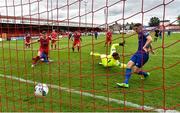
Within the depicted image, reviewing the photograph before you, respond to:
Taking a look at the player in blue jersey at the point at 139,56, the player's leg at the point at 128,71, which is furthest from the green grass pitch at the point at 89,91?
the player in blue jersey at the point at 139,56

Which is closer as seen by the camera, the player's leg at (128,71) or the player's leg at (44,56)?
the player's leg at (128,71)

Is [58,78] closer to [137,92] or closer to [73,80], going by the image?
[73,80]

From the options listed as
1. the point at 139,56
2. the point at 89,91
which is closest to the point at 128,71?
the point at 139,56

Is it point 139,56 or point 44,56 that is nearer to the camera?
point 139,56

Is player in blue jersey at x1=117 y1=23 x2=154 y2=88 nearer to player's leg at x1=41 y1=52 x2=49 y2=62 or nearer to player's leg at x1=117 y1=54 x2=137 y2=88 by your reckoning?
player's leg at x1=117 y1=54 x2=137 y2=88

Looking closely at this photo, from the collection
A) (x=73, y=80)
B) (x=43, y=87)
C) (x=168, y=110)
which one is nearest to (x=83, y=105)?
(x=43, y=87)

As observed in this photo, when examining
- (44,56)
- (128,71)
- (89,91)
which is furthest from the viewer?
(44,56)

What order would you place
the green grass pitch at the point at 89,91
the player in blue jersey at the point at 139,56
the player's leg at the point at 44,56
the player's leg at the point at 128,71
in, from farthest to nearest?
1. the player's leg at the point at 44,56
2. the player's leg at the point at 128,71
3. the player in blue jersey at the point at 139,56
4. the green grass pitch at the point at 89,91

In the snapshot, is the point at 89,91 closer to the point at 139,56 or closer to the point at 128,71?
the point at 128,71

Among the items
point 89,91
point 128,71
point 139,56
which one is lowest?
point 89,91

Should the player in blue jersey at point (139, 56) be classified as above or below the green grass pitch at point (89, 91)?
above

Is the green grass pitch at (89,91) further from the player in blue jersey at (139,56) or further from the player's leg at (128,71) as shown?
the player in blue jersey at (139,56)

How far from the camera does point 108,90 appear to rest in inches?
→ 294

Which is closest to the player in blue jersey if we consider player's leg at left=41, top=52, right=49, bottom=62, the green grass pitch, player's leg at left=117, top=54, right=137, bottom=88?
player's leg at left=117, top=54, right=137, bottom=88
